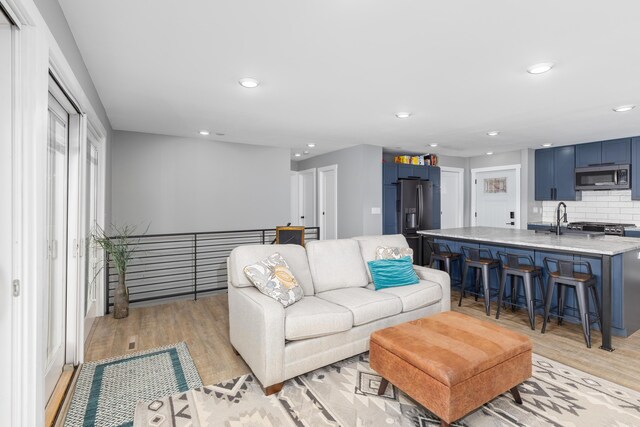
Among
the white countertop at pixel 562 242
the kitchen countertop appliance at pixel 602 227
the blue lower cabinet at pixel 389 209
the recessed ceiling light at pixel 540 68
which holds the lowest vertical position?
the white countertop at pixel 562 242

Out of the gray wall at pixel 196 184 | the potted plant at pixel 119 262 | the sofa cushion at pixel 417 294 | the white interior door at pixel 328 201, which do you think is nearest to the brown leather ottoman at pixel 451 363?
the sofa cushion at pixel 417 294

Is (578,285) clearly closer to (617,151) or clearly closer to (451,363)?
(451,363)

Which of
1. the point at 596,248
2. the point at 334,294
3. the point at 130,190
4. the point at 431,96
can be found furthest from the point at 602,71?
the point at 130,190

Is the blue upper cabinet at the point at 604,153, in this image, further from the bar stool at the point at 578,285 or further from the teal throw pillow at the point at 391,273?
the teal throw pillow at the point at 391,273

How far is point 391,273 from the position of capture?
3180 mm

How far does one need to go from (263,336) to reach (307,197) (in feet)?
17.4

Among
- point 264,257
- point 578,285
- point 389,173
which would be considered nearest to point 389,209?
point 389,173

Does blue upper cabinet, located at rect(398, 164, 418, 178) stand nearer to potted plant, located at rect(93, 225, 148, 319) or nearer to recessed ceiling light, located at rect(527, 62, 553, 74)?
recessed ceiling light, located at rect(527, 62, 553, 74)

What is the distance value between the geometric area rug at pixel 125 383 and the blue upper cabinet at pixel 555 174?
6.32 metres

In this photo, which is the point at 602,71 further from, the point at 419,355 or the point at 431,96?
the point at 419,355

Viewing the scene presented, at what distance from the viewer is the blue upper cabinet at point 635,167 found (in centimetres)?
488

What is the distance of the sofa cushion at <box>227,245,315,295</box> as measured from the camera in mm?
2695

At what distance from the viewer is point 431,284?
3.21 m

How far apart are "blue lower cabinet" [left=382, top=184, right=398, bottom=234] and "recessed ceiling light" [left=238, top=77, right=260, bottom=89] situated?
3.59 metres
